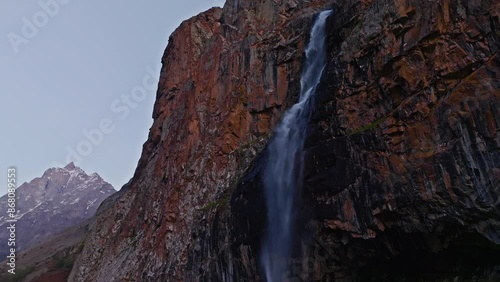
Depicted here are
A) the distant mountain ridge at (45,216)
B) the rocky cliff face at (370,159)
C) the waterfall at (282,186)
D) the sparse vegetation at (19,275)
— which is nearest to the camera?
the rocky cliff face at (370,159)

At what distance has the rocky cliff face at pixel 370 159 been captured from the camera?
20.5 meters

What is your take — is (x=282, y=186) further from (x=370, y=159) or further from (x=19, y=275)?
(x=19, y=275)

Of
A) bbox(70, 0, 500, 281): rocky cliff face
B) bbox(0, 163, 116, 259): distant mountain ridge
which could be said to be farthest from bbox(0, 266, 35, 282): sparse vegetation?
bbox(0, 163, 116, 259): distant mountain ridge

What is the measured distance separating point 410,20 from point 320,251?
513 inches

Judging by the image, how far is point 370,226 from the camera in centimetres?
2334

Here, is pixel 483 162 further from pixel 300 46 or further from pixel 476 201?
pixel 300 46

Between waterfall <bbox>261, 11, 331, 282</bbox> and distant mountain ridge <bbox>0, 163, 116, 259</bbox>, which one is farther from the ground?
distant mountain ridge <bbox>0, 163, 116, 259</bbox>

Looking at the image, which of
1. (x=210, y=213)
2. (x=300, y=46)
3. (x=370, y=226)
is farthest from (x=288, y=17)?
(x=370, y=226)

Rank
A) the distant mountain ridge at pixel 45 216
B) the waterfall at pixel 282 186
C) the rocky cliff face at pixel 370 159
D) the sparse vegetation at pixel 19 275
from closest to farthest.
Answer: the rocky cliff face at pixel 370 159, the waterfall at pixel 282 186, the sparse vegetation at pixel 19 275, the distant mountain ridge at pixel 45 216

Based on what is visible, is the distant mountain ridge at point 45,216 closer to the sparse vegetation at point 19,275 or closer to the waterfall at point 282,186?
the sparse vegetation at point 19,275

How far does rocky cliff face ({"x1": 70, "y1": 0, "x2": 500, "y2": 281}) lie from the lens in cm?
2048

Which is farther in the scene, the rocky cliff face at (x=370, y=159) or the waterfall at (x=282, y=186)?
the waterfall at (x=282, y=186)

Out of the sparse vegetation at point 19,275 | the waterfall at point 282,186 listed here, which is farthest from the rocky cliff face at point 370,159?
the sparse vegetation at point 19,275

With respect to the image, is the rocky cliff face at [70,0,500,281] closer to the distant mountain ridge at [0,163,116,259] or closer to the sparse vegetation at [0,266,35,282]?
the sparse vegetation at [0,266,35,282]
